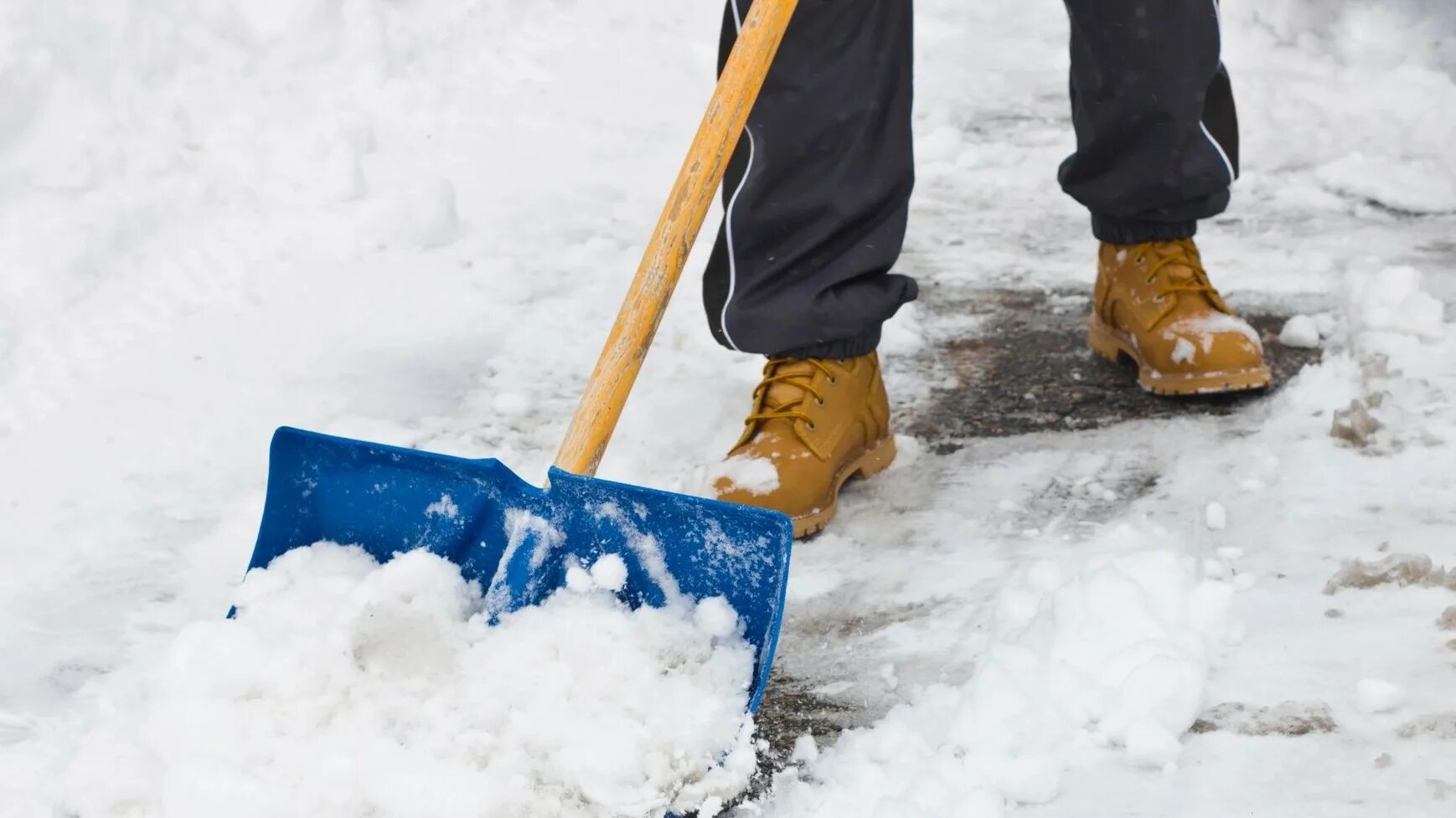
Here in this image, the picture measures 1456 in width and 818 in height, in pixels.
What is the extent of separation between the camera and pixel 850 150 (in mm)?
2094

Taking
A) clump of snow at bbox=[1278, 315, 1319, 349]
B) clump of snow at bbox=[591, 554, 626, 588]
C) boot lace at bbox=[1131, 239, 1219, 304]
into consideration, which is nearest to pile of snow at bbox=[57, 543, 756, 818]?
clump of snow at bbox=[591, 554, 626, 588]

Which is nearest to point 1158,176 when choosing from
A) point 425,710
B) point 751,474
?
point 751,474

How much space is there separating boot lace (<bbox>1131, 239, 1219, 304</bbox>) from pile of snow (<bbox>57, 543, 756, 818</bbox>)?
1.25m

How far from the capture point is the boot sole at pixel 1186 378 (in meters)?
2.36

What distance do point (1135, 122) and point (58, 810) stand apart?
6.21 ft

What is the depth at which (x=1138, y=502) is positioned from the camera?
82.0 inches

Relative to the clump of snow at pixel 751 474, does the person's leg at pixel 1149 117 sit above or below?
above

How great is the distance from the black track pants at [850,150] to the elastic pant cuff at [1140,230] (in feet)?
0.36

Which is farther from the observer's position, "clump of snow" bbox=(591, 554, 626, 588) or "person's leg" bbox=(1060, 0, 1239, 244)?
"person's leg" bbox=(1060, 0, 1239, 244)

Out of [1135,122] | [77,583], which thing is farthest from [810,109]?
[77,583]

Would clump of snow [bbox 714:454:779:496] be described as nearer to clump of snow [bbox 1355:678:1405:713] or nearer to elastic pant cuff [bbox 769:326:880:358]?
elastic pant cuff [bbox 769:326:880:358]

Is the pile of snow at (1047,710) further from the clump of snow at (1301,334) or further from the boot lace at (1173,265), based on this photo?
the clump of snow at (1301,334)

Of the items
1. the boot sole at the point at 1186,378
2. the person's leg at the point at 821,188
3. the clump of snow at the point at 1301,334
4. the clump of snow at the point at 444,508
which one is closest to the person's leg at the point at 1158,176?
the boot sole at the point at 1186,378

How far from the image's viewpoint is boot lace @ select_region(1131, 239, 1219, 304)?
8.18ft
